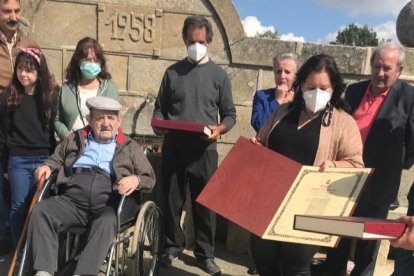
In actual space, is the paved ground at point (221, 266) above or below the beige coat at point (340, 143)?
below

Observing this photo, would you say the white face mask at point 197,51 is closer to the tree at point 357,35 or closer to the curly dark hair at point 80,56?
the curly dark hair at point 80,56

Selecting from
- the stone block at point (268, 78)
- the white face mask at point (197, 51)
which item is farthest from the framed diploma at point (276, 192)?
the stone block at point (268, 78)

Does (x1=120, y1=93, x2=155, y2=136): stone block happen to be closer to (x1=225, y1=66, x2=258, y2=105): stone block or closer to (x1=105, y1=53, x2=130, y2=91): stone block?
(x1=105, y1=53, x2=130, y2=91): stone block

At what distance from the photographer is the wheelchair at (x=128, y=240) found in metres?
2.87

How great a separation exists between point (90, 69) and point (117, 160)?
819 mm

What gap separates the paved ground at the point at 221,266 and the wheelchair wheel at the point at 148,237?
0.89ft

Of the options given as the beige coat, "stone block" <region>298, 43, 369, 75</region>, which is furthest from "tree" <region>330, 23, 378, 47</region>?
the beige coat

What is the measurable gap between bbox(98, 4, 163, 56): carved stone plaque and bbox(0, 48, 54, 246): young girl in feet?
5.65

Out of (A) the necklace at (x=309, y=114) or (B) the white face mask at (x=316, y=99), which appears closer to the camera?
(B) the white face mask at (x=316, y=99)

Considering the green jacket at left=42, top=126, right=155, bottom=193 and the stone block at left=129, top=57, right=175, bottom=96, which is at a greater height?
the stone block at left=129, top=57, right=175, bottom=96

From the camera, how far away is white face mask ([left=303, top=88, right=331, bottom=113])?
8.40ft

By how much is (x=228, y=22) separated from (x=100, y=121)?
2458 millimetres

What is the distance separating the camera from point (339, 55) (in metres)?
5.01

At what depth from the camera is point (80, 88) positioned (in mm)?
3623
